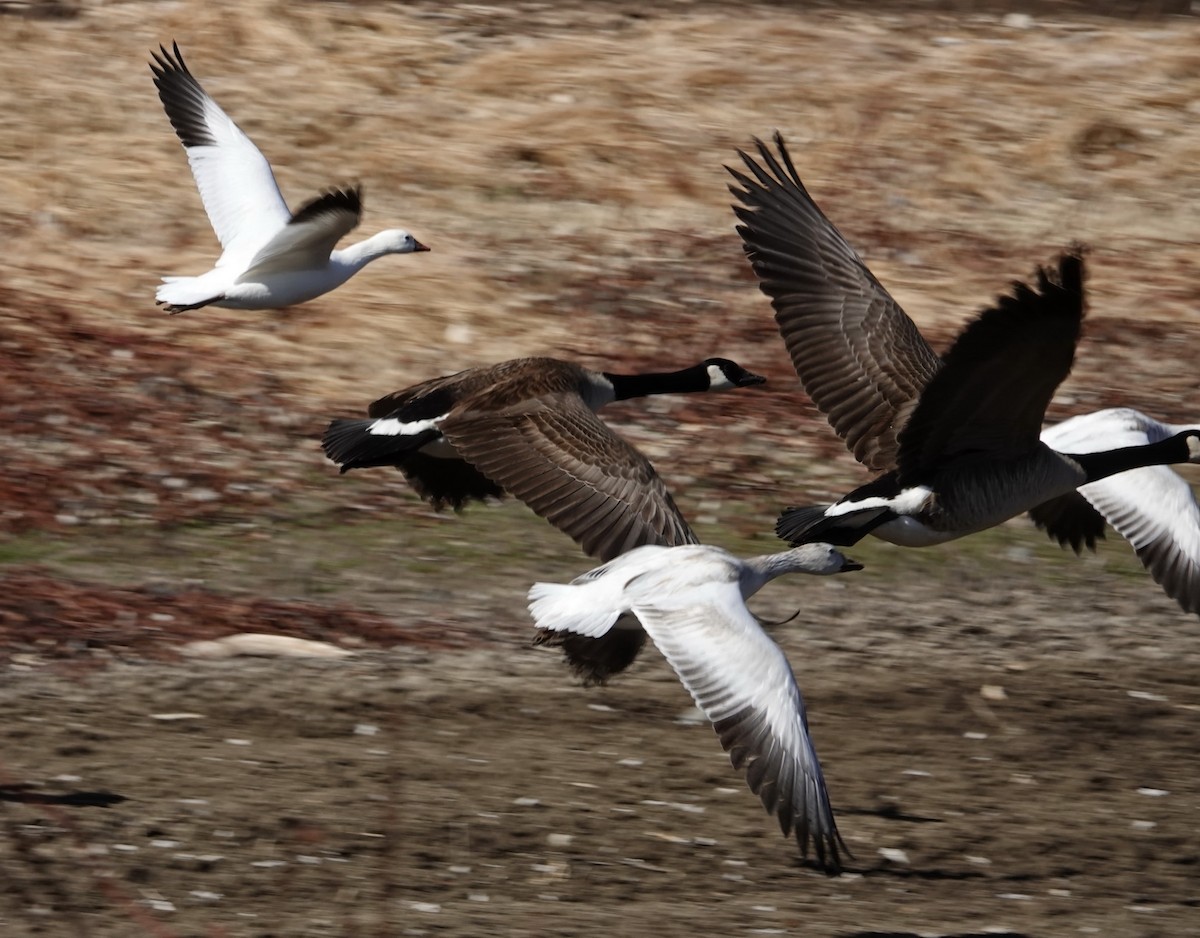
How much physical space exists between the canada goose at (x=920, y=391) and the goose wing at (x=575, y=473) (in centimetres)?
47

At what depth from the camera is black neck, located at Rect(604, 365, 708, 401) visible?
330 inches

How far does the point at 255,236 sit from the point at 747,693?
4.31 m

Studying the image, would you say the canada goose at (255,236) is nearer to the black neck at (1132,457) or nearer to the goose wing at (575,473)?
the goose wing at (575,473)

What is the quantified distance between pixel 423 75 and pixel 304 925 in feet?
33.3

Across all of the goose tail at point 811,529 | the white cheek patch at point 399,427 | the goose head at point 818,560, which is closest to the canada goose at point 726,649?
the goose head at point 818,560

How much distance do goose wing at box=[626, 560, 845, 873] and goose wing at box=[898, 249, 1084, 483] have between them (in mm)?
1123

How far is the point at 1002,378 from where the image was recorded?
637 centimetres

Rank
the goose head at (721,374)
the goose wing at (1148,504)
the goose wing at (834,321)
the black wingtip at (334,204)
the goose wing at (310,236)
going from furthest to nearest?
1. the goose head at (721,374)
2. the goose wing at (310,236)
3. the black wingtip at (334,204)
4. the goose wing at (1148,504)
5. the goose wing at (834,321)

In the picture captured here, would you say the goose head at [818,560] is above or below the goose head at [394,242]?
below

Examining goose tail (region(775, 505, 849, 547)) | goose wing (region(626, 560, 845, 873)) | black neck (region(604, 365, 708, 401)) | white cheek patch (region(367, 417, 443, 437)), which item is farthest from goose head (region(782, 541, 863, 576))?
black neck (region(604, 365, 708, 401))

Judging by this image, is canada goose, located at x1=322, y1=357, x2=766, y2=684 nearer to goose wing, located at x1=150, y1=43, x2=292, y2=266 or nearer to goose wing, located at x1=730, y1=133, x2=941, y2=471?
goose wing, located at x1=730, y1=133, x2=941, y2=471

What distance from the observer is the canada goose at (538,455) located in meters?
6.77

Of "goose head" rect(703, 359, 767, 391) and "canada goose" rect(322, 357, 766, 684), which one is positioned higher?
"canada goose" rect(322, 357, 766, 684)

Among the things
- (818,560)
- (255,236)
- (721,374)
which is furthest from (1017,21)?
(818,560)
